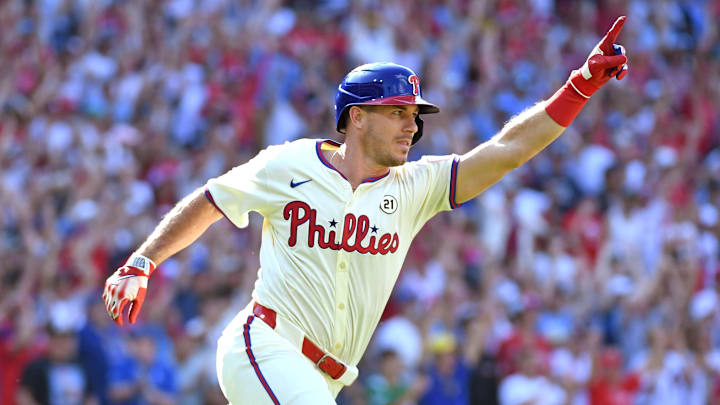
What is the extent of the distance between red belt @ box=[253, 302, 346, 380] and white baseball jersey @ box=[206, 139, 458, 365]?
0.14 feet

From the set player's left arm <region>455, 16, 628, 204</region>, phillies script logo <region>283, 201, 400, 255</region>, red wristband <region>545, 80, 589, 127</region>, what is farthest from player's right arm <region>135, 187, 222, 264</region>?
red wristband <region>545, 80, 589, 127</region>

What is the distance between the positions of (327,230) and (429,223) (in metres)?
6.54

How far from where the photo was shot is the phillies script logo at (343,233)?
5457 mm

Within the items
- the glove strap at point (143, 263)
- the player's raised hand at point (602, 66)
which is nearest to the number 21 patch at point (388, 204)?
the player's raised hand at point (602, 66)

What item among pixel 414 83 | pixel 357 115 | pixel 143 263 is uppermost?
pixel 414 83

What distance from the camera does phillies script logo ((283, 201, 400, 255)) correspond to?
5.46m

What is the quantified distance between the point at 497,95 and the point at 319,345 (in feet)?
29.5

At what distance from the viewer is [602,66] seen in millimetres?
5352

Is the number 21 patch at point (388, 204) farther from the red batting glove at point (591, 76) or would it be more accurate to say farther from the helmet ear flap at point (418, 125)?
the red batting glove at point (591, 76)

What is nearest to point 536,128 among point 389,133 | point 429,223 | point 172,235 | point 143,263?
point 389,133

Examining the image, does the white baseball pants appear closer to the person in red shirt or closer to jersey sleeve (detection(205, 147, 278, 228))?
jersey sleeve (detection(205, 147, 278, 228))

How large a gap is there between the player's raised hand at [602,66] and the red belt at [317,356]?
1784mm

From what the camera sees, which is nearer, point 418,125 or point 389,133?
point 389,133

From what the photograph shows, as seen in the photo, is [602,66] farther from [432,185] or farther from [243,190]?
[243,190]
